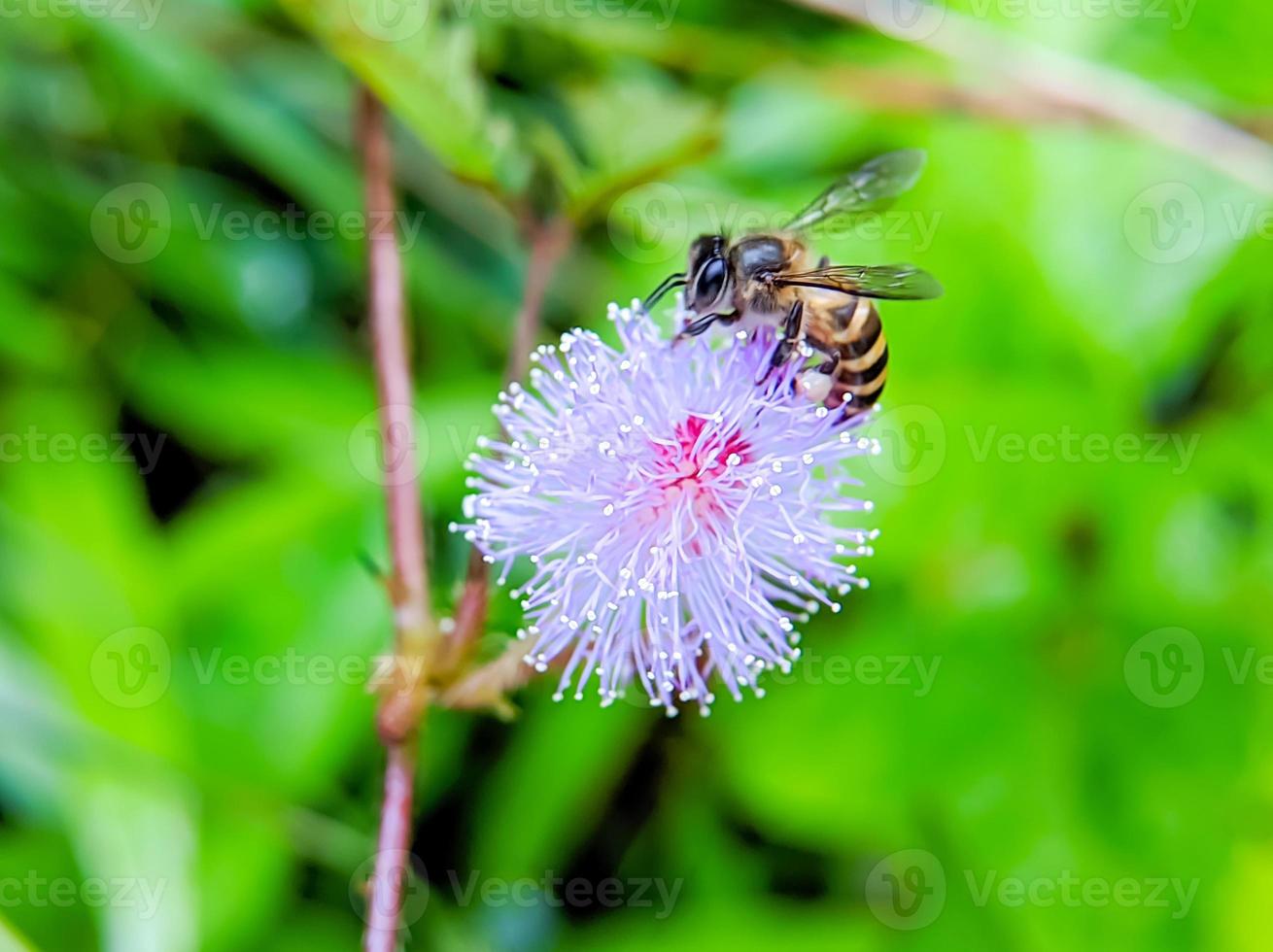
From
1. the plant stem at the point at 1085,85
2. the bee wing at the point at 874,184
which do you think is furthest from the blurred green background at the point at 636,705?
the bee wing at the point at 874,184

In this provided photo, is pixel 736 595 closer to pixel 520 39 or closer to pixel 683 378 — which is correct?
pixel 683 378

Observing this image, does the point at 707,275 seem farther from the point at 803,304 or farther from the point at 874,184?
the point at 874,184

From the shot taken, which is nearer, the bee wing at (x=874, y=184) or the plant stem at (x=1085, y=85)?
the bee wing at (x=874, y=184)

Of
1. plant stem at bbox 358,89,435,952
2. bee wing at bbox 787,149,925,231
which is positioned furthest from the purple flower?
bee wing at bbox 787,149,925,231

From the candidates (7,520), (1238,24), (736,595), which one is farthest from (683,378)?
(1238,24)

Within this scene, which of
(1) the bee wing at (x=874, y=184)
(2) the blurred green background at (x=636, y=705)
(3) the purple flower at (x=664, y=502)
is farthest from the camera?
(2) the blurred green background at (x=636, y=705)

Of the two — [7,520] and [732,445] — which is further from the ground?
[7,520]

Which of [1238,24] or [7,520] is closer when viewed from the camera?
[7,520]

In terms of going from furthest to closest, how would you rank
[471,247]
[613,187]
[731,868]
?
[471,247] < [731,868] < [613,187]

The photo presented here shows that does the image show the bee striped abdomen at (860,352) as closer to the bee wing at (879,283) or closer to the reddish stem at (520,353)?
the bee wing at (879,283)
